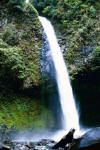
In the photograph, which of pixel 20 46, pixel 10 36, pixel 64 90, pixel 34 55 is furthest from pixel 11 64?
pixel 64 90

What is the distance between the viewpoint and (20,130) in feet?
38.6

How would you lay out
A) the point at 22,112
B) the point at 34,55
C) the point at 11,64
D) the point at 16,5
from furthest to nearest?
the point at 16,5, the point at 34,55, the point at 11,64, the point at 22,112

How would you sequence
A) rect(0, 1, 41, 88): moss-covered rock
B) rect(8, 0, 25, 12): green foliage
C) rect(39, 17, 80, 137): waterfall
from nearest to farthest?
rect(39, 17, 80, 137): waterfall < rect(0, 1, 41, 88): moss-covered rock < rect(8, 0, 25, 12): green foliage

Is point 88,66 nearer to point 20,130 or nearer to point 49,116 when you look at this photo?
point 49,116

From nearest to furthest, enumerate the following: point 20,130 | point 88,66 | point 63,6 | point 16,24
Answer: point 20,130 < point 88,66 < point 16,24 < point 63,6

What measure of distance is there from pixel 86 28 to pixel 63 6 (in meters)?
3.76

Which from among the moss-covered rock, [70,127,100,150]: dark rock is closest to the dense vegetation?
the moss-covered rock

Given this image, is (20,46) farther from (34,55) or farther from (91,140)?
(91,140)

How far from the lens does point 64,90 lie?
13.3 metres

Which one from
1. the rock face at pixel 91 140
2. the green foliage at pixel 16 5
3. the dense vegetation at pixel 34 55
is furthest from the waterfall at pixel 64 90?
the rock face at pixel 91 140

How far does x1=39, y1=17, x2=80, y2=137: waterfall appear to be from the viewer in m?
12.6

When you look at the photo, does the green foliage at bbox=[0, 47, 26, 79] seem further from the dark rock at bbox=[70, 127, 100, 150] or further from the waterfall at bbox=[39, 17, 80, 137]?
the dark rock at bbox=[70, 127, 100, 150]

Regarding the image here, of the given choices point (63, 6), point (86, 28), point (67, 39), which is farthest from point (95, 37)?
point (63, 6)

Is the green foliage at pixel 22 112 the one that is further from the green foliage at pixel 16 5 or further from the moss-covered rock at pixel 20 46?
the green foliage at pixel 16 5
